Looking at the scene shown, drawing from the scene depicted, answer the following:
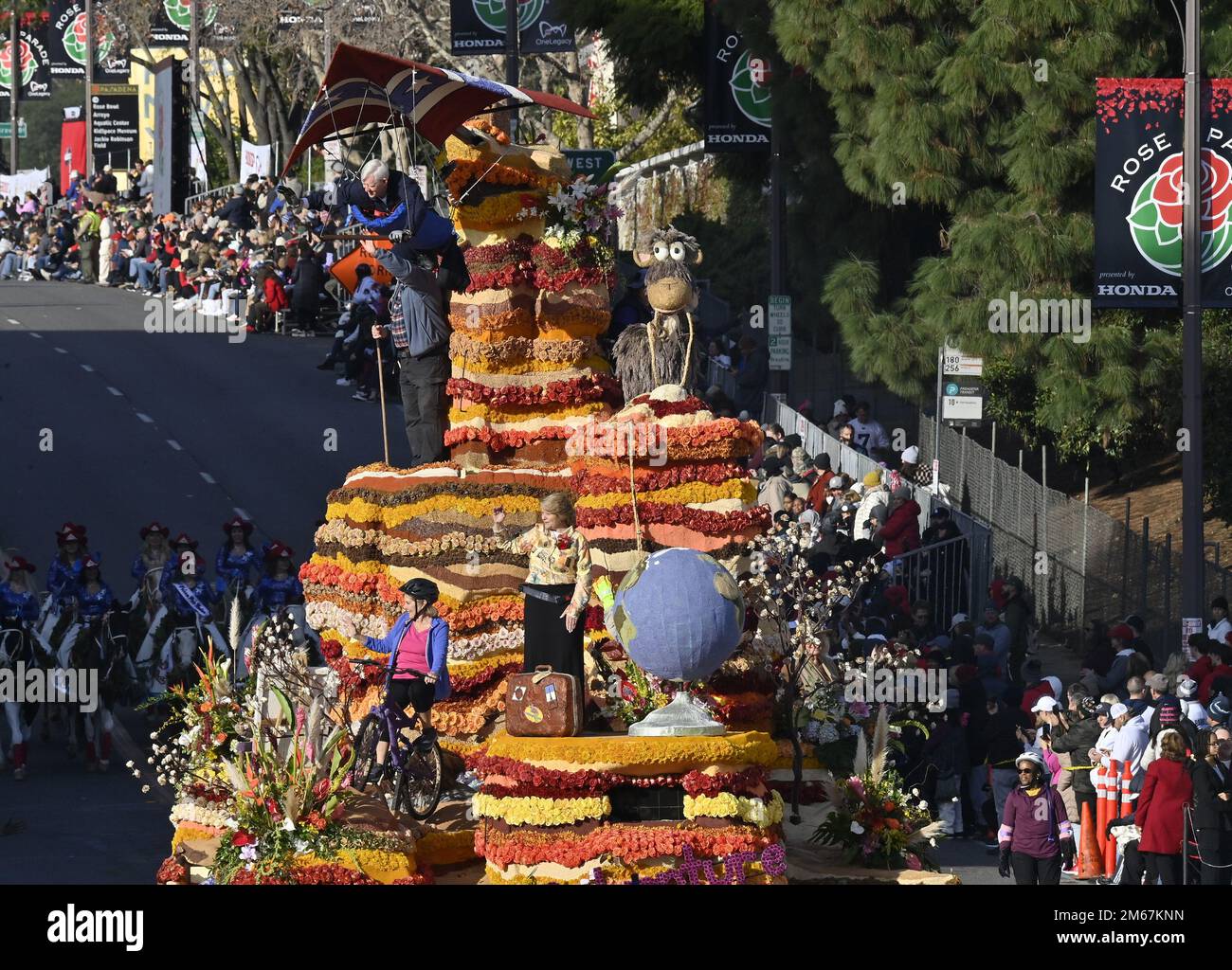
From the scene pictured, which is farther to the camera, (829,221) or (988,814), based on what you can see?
(829,221)

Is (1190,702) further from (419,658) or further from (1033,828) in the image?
(419,658)

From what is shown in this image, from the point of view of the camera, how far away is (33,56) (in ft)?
250

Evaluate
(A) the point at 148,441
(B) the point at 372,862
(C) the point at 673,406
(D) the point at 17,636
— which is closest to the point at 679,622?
(C) the point at 673,406

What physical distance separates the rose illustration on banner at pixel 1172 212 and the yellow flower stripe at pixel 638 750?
974 cm

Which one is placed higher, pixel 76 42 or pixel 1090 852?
pixel 76 42

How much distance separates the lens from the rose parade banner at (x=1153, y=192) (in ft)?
75.9

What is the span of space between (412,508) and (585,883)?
459cm

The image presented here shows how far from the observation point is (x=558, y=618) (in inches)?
629

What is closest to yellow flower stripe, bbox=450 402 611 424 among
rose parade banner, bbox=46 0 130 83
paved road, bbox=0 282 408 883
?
paved road, bbox=0 282 408 883

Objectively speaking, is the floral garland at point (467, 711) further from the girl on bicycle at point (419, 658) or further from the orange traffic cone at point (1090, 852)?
the orange traffic cone at point (1090, 852)

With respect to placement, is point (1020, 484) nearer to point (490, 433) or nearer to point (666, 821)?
point (490, 433)

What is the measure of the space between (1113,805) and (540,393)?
5.58 metres

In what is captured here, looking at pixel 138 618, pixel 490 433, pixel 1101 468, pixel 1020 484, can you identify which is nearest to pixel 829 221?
pixel 1101 468

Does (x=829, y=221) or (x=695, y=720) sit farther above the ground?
(x=829, y=221)
